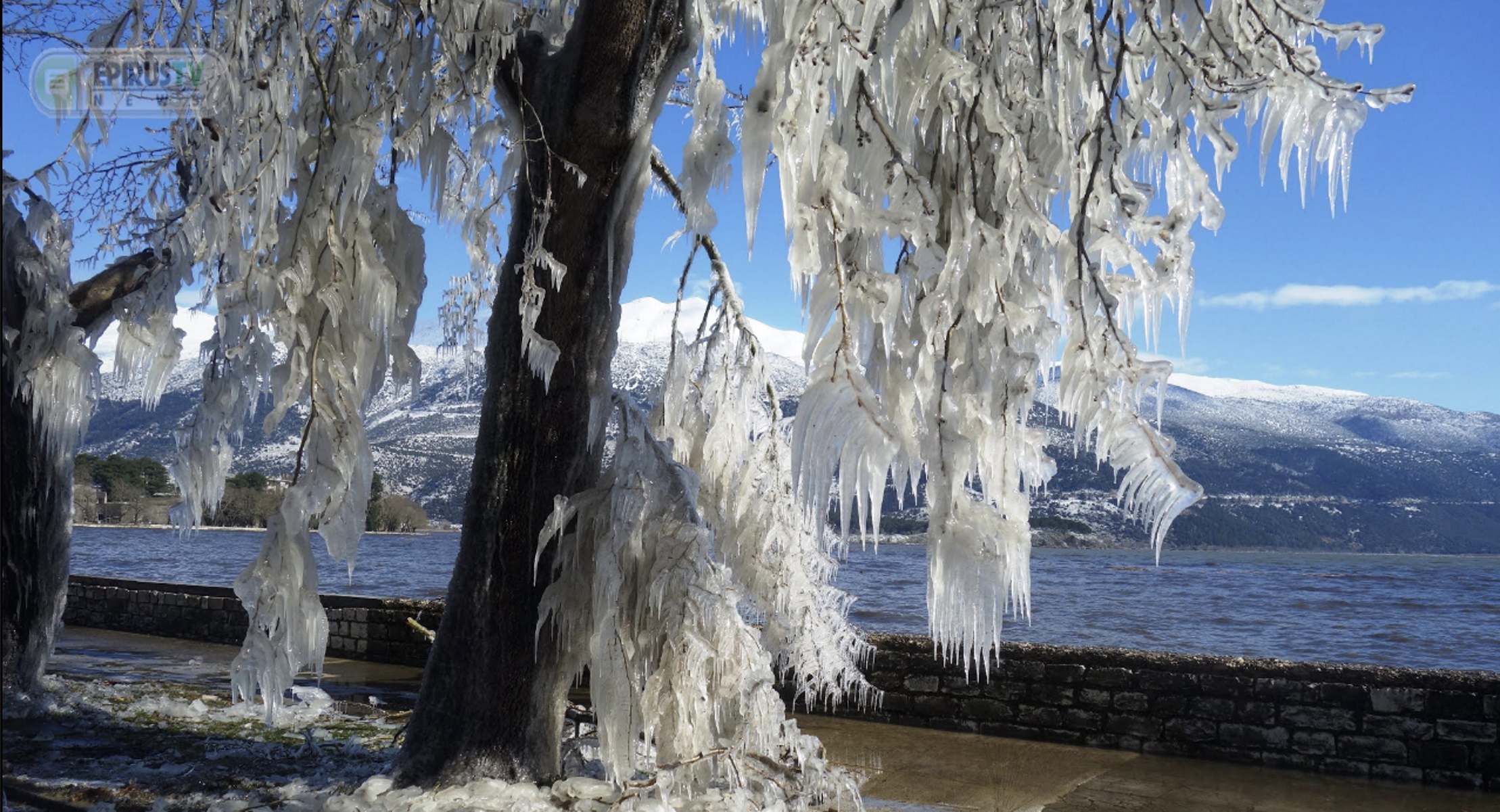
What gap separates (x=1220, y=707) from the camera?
6.24m

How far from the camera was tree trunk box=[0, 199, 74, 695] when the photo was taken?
19.5ft

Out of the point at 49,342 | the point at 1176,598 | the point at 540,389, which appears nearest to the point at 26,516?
the point at 49,342

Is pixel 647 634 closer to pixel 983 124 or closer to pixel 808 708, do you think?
pixel 983 124

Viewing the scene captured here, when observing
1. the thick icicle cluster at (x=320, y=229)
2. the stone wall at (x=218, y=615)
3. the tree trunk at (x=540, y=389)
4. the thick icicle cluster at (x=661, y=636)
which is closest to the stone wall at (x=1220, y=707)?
the thick icicle cluster at (x=661, y=636)

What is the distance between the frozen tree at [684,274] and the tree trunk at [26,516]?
224 cm

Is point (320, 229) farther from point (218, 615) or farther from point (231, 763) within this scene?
point (218, 615)

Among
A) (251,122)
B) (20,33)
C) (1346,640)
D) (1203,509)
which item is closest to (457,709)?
(251,122)

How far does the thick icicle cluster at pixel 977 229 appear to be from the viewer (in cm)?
227

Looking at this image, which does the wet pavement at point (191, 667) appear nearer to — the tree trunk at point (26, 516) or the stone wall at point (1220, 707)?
the tree trunk at point (26, 516)

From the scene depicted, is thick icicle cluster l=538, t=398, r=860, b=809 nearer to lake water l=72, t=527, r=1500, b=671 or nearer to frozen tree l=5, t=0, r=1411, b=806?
frozen tree l=5, t=0, r=1411, b=806

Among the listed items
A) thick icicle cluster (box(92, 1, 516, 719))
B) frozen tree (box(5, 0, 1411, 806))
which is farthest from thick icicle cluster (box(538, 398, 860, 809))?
thick icicle cluster (box(92, 1, 516, 719))

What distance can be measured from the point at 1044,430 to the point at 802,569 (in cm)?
338

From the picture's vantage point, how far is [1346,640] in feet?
71.4

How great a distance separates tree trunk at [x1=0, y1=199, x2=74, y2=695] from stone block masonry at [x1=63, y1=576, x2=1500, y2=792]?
5.35m
